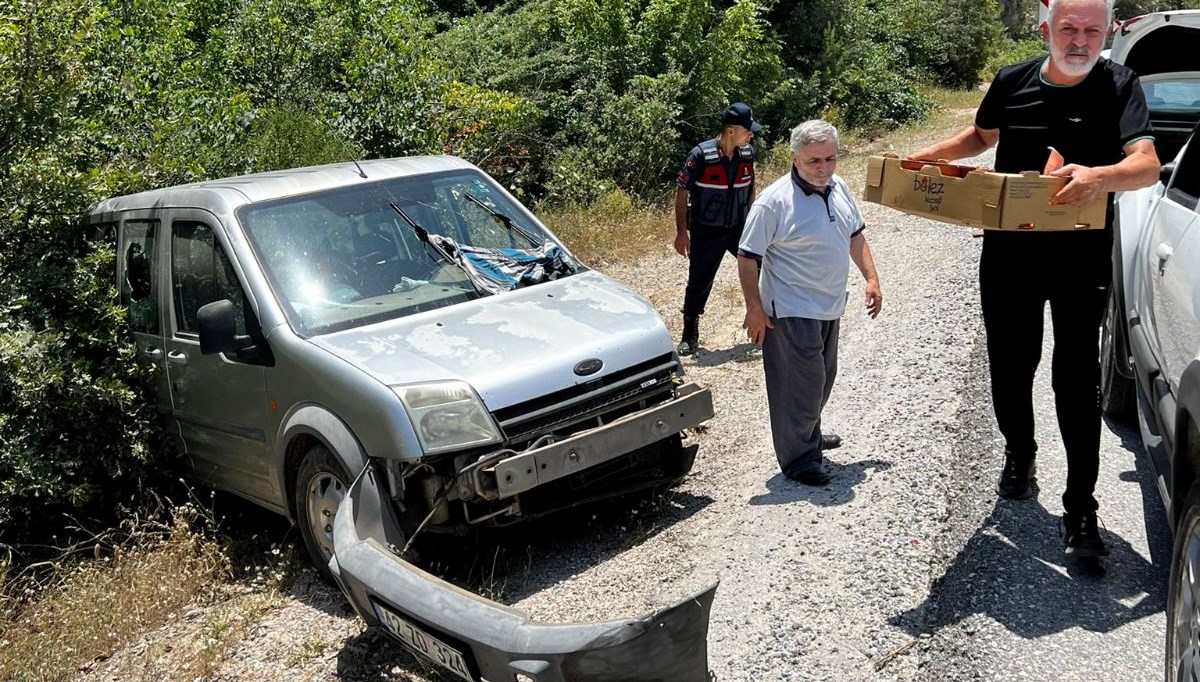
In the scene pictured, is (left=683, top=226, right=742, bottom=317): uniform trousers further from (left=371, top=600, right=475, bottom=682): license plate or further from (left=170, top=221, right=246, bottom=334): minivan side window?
(left=371, top=600, right=475, bottom=682): license plate

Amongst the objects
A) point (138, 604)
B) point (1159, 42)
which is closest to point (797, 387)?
point (138, 604)

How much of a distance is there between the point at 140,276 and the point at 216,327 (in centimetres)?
160

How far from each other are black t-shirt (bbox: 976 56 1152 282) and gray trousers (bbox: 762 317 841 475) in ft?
4.25

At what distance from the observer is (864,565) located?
4602 mm

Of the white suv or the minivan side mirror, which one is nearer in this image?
the white suv

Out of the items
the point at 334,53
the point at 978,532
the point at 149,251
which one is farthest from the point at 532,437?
the point at 334,53

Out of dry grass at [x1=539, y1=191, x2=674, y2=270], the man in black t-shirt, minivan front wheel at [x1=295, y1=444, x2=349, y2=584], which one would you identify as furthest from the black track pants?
dry grass at [x1=539, y1=191, x2=674, y2=270]

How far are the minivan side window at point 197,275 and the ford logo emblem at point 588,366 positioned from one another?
5.76 ft

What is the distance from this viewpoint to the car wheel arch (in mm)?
5035

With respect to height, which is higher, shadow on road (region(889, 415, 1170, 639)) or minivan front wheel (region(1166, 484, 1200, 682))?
minivan front wheel (region(1166, 484, 1200, 682))

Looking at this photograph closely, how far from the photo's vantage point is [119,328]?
6.68 m

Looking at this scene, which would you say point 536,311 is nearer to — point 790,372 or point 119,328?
point 790,372

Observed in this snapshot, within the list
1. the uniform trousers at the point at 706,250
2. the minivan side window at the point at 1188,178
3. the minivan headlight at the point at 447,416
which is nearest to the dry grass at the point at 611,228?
the uniform trousers at the point at 706,250

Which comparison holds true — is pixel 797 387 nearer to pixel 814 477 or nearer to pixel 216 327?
pixel 814 477
